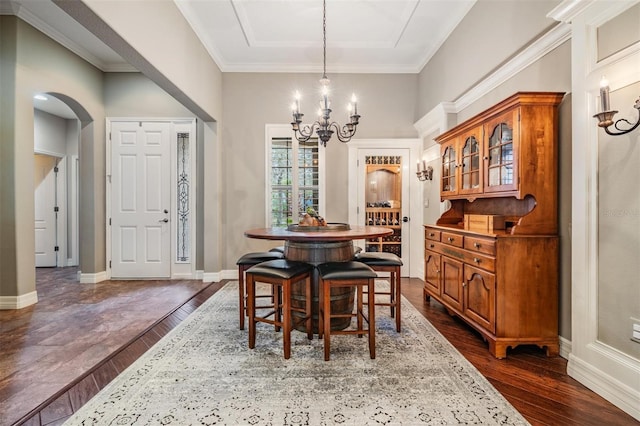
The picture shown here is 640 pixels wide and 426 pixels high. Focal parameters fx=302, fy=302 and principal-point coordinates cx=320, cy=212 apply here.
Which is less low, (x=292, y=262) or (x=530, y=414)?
(x=292, y=262)

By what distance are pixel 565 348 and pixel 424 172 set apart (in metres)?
2.75

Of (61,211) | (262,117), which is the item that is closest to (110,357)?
(262,117)

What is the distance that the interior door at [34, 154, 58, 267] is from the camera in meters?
5.89

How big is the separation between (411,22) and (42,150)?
6.64 meters

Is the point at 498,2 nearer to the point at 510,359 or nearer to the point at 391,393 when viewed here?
the point at 510,359

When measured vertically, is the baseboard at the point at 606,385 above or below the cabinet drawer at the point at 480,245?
below

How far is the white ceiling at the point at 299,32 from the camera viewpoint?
344cm

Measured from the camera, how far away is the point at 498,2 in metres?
2.88

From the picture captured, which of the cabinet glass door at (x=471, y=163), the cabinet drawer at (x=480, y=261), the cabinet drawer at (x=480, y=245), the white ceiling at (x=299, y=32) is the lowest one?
the cabinet drawer at (x=480, y=261)

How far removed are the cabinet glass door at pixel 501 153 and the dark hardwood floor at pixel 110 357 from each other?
1.33m

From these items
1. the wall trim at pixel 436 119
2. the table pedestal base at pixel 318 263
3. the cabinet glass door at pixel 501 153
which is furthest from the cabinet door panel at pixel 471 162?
the table pedestal base at pixel 318 263

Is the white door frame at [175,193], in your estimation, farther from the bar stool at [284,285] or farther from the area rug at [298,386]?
the bar stool at [284,285]

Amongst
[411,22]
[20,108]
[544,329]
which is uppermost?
[411,22]

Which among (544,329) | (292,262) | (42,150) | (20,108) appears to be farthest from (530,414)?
(42,150)
